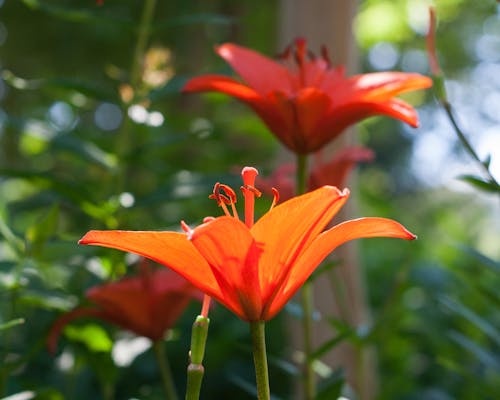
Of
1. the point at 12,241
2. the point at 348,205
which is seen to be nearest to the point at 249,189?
the point at 12,241

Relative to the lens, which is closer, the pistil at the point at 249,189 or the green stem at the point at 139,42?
the pistil at the point at 249,189

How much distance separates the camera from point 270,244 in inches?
18.3

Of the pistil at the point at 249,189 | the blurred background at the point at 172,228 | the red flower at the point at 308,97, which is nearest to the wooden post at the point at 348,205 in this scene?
the blurred background at the point at 172,228

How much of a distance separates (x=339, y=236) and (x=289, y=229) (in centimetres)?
3

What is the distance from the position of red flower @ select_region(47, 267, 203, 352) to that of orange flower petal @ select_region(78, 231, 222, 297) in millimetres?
255

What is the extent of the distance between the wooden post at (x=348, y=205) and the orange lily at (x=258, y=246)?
67 centimetres

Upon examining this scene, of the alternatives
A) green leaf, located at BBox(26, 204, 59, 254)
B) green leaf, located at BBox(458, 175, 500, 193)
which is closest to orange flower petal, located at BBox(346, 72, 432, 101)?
green leaf, located at BBox(458, 175, 500, 193)

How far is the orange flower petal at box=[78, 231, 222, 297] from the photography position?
0.44 m

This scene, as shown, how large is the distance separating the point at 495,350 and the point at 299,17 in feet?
2.53

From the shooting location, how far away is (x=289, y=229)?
457 mm

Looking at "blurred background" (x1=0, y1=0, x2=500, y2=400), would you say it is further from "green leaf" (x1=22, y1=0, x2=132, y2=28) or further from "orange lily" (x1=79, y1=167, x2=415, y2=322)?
"orange lily" (x1=79, y1=167, x2=415, y2=322)

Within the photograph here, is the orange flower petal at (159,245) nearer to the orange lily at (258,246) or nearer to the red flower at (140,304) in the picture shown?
the orange lily at (258,246)

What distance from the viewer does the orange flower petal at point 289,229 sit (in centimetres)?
45

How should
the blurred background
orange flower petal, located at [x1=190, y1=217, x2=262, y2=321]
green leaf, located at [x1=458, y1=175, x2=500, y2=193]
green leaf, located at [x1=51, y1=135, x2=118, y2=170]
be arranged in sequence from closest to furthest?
orange flower petal, located at [x1=190, y1=217, x2=262, y2=321] < green leaf, located at [x1=458, y1=175, x2=500, y2=193] < the blurred background < green leaf, located at [x1=51, y1=135, x2=118, y2=170]
